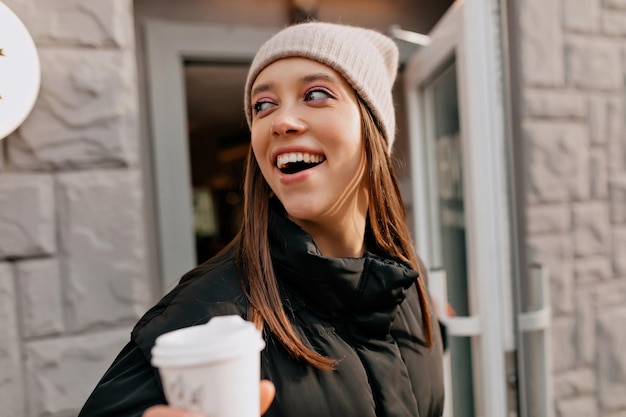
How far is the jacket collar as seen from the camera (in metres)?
1.06

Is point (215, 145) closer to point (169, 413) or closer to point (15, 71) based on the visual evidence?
point (15, 71)

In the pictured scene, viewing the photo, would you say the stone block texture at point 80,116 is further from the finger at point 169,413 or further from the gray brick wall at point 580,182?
the gray brick wall at point 580,182

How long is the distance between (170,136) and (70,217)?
0.83 m

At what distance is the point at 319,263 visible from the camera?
1.04 metres

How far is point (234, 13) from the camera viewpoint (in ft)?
8.34

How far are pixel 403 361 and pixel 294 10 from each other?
1.95m

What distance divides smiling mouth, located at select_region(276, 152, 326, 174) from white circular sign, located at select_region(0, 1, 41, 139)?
2.94 ft

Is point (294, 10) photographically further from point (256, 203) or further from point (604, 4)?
point (256, 203)

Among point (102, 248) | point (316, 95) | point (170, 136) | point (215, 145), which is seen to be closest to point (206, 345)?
point (316, 95)

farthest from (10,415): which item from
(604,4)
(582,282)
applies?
(604,4)

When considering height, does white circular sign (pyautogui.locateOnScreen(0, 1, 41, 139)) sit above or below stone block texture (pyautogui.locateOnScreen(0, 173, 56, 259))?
above

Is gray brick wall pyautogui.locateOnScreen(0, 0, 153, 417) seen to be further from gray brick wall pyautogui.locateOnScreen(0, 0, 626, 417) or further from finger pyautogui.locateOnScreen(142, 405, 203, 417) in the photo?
finger pyautogui.locateOnScreen(142, 405, 203, 417)

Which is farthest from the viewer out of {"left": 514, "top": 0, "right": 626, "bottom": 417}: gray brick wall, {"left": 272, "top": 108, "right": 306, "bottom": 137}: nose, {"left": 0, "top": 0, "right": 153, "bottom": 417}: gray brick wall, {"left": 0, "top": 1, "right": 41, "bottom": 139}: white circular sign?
{"left": 514, "top": 0, "right": 626, "bottom": 417}: gray brick wall

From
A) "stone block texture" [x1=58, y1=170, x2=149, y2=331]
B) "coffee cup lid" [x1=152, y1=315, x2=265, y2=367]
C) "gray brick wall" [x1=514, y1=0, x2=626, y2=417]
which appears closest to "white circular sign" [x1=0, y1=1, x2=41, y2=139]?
"stone block texture" [x1=58, y1=170, x2=149, y2=331]
